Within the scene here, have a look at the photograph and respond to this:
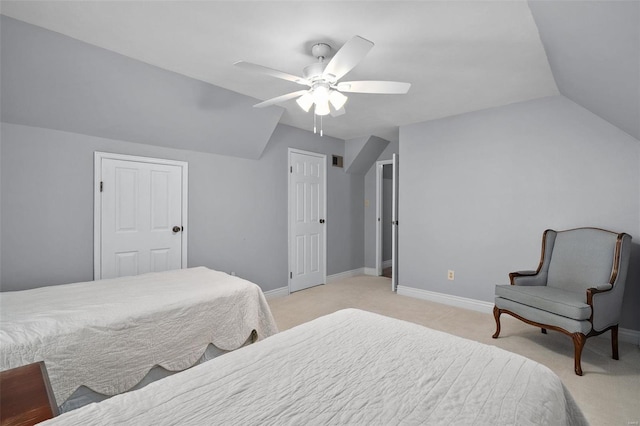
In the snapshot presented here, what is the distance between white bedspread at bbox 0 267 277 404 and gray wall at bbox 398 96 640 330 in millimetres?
2488

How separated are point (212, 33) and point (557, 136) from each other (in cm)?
330

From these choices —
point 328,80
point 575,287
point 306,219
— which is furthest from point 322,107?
point 575,287

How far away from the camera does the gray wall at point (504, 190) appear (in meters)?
2.86

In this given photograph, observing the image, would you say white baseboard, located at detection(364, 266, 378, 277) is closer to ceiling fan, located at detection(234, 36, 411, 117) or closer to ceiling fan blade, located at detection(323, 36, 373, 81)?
ceiling fan, located at detection(234, 36, 411, 117)

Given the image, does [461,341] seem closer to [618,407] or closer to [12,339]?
[618,407]

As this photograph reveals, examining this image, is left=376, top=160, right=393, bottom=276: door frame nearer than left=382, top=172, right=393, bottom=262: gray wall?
Yes

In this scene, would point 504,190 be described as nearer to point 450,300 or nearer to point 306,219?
point 450,300

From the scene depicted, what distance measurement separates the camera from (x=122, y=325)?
181 cm

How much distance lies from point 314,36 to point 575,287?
302 cm

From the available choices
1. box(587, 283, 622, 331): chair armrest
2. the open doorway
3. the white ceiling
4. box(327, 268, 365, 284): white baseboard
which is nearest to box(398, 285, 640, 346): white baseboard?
the open doorway

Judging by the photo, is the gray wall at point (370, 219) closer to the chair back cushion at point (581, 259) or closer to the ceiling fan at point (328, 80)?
the chair back cushion at point (581, 259)

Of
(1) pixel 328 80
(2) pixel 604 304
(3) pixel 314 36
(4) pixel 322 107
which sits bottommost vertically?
(2) pixel 604 304

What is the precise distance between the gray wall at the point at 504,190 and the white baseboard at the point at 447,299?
6 centimetres

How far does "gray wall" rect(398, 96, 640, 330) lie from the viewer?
2859mm
